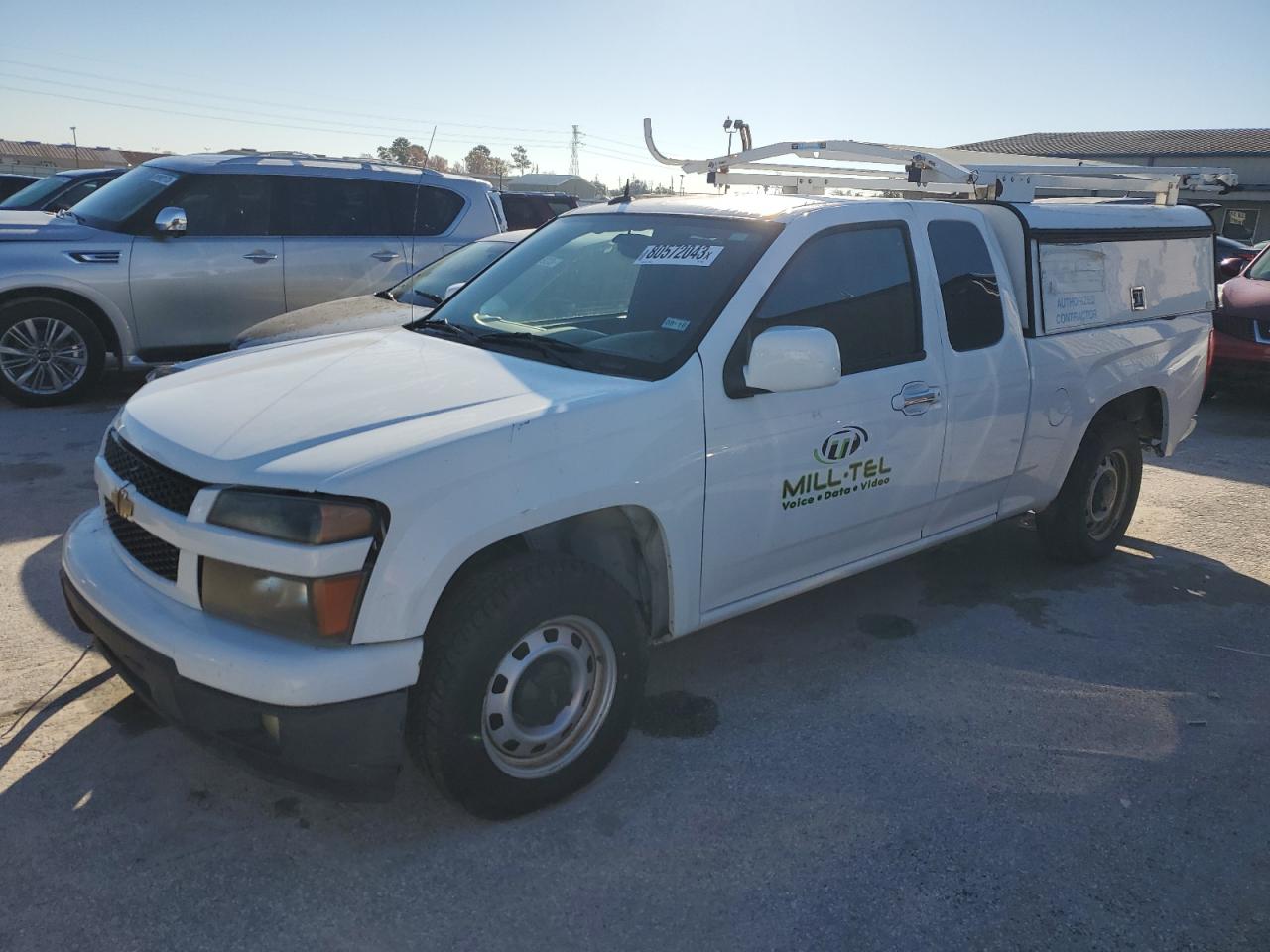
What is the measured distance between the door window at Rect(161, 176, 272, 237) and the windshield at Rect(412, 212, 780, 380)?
4.72 metres

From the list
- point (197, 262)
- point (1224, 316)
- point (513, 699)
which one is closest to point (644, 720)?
point (513, 699)

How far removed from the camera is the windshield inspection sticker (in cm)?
359

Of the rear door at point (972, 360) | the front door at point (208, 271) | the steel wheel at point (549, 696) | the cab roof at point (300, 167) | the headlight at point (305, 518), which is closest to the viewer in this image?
the headlight at point (305, 518)

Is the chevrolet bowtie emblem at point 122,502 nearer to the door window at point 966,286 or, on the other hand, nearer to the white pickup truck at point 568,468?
the white pickup truck at point 568,468

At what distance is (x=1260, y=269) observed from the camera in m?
10.4

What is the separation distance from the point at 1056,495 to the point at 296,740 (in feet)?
13.0

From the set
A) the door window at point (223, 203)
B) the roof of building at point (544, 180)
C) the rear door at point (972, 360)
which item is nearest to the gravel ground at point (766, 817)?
the rear door at point (972, 360)

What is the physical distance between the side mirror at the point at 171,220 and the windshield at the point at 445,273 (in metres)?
1.78

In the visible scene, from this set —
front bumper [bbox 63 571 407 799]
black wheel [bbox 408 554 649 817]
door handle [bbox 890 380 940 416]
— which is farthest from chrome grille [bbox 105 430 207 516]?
door handle [bbox 890 380 940 416]

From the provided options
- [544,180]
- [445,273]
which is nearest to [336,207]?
[445,273]

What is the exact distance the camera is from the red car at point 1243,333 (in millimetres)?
9406

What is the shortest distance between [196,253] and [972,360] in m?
6.24

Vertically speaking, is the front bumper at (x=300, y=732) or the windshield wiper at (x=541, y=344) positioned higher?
the windshield wiper at (x=541, y=344)

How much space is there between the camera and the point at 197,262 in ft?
25.8
